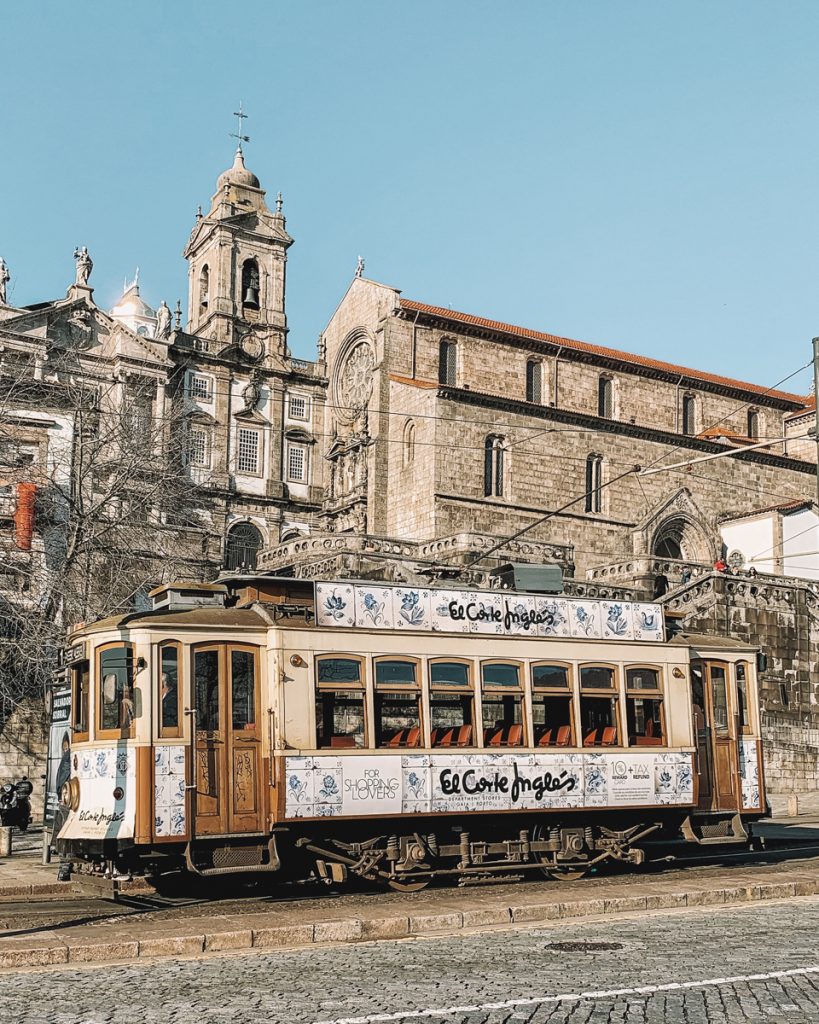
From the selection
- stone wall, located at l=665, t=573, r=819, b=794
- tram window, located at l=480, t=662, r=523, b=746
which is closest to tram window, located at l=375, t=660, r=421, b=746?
tram window, located at l=480, t=662, r=523, b=746

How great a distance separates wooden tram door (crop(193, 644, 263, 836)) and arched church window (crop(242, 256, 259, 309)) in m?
48.6

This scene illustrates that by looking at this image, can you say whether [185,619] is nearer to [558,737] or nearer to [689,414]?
[558,737]

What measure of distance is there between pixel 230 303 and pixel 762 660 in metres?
46.2

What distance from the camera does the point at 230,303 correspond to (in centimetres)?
5934

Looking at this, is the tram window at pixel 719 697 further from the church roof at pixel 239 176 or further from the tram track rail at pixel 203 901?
the church roof at pixel 239 176

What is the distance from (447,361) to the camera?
51.7 metres

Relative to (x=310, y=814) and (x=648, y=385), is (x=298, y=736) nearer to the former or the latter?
(x=310, y=814)

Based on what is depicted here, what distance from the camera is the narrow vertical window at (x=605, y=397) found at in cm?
5406

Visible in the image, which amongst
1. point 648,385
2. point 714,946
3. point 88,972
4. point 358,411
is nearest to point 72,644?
point 88,972

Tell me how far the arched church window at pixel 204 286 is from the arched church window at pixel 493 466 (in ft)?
67.9

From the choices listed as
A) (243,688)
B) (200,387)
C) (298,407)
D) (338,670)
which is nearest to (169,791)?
(243,688)

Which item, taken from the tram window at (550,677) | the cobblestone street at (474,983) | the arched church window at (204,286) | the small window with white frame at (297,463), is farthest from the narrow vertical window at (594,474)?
the cobblestone street at (474,983)

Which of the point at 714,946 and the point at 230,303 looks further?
the point at 230,303

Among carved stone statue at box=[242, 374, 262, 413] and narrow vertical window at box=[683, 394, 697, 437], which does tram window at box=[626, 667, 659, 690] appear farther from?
carved stone statue at box=[242, 374, 262, 413]
